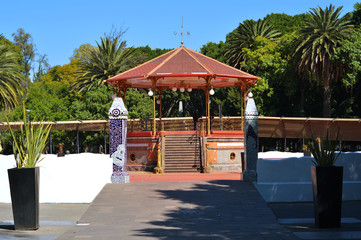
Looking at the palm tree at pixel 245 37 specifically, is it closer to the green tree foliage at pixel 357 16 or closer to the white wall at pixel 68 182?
the green tree foliage at pixel 357 16

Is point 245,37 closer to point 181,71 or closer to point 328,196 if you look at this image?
point 181,71

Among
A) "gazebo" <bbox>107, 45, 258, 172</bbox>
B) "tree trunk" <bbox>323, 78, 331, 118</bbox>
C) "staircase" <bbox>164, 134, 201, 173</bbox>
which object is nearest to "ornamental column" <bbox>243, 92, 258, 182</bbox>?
"gazebo" <bbox>107, 45, 258, 172</bbox>

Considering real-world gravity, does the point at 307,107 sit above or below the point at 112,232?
above

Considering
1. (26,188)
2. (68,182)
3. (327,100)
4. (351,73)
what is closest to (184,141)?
(68,182)

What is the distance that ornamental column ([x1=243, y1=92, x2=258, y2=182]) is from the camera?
1762 centimetres

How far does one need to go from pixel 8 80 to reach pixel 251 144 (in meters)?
27.4

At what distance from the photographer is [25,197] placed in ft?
38.8

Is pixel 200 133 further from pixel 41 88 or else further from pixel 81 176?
pixel 41 88

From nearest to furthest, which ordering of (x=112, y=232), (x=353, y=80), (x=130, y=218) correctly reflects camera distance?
(x=112, y=232)
(x=130, y=218)
(x=353, y=80)

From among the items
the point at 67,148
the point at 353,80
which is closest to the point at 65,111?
the point at 67,148

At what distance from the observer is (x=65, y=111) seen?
5447 cm

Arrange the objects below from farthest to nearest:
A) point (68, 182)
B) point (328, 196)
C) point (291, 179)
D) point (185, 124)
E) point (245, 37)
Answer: point (245, 37)
point (185, 124)
point (68, 182)
point (291, 179)
point (328, 196)

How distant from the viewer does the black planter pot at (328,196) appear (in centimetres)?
1152

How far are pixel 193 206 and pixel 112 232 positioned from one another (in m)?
3.23
